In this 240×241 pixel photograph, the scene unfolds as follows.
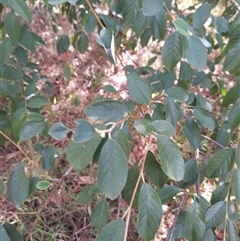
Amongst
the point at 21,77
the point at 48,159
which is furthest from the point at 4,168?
the point at 48,159

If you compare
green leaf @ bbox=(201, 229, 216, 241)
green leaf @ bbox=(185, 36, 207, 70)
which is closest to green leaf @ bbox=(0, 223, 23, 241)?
green leaf @ bbox=(201, 229, 216, 241)

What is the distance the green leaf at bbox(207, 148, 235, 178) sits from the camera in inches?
33.8

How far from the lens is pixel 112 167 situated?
0.58 m

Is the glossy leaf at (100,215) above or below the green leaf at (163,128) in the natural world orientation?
below

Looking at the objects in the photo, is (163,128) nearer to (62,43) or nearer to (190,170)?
(190,170)

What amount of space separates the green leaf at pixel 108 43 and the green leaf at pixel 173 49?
0.15 meters

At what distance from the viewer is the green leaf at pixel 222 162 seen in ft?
2.82

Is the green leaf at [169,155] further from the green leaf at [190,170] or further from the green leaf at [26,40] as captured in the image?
the green leaf at [26,40]

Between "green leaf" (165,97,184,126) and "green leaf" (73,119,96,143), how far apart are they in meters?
0.35

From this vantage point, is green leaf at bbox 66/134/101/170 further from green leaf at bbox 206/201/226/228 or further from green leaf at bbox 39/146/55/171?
green leaf at bbox 39/146/55/171

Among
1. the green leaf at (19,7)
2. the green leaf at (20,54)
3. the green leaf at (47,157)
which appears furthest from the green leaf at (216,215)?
the green leaf at (20,54)

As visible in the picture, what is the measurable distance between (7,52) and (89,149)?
0.64 m

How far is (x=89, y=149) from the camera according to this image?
0.63 meters

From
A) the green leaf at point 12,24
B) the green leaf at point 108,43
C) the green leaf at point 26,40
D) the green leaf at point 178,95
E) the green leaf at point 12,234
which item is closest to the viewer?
the green leaf at point 108,43
